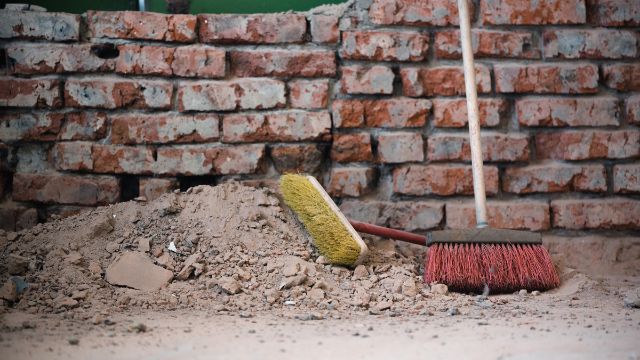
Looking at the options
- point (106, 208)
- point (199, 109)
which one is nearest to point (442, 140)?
A: point (199, 109)

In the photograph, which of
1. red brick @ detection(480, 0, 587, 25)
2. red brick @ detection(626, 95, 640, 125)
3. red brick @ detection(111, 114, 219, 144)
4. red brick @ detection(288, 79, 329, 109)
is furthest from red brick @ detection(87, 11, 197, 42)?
red brick @ detection(626, 95, 640, 125)

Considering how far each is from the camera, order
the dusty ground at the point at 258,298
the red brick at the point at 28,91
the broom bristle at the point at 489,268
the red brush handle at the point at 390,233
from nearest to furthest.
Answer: the dusty ground at the point at 258,298 → the broom bristle at the point at 489,268 → the red brush handle at the point at 390,233 → the red brick at the point at 28,91

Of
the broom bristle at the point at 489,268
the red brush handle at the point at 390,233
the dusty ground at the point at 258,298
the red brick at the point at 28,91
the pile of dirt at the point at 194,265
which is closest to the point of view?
the dusty ground at the point at 258,298

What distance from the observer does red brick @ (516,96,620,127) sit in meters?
1.96

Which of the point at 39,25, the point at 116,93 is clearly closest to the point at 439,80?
the point at 116,93

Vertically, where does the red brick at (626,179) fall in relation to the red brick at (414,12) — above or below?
below

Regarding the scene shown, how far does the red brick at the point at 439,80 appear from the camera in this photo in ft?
6.44

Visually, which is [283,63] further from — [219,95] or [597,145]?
[597,145]

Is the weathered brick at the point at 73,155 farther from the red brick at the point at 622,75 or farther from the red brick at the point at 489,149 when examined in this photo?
the red brick at the point at 622,75

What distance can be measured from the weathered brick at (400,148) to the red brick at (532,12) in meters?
0.41

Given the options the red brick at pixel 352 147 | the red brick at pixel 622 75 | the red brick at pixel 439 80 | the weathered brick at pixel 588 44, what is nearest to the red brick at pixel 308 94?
the red brick at pixel 352 147

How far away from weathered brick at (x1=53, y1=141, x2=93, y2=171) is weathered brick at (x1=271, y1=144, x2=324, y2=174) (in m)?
0.54

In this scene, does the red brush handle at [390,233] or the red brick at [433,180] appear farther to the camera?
the red brick at [433,180]

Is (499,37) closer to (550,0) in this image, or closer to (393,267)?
(550,0)
